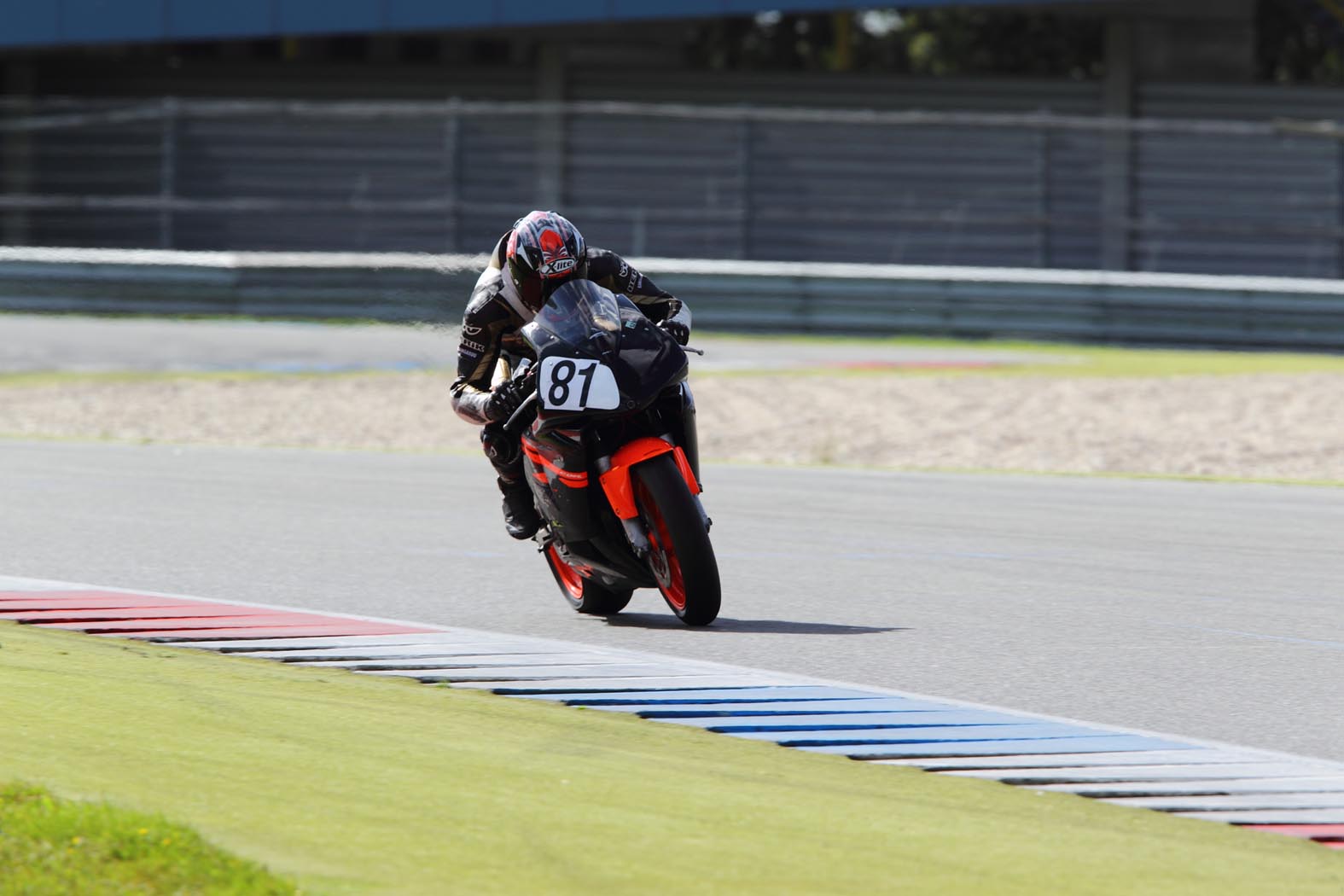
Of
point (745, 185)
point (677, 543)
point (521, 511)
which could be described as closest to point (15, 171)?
point (745, 185)

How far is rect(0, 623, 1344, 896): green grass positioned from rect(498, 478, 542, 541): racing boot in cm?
201

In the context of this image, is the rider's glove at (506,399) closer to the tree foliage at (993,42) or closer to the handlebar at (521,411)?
the handlebar at (521,411)

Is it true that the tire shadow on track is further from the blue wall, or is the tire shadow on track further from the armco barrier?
the blue wall

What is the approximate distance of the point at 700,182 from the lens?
952 inches

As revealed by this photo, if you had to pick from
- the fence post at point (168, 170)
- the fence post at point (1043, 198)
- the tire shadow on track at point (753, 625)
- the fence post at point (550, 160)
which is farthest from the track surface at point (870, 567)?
the fence post at point (550, 160)

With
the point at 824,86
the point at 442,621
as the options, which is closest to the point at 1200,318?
the point at 824,86

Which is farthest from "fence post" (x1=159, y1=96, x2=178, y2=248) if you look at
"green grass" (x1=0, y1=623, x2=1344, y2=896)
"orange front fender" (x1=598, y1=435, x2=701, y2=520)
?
"green grass" (x1=0, y1=623, x2=1344, y2=896)

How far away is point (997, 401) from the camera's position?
16.7 metres

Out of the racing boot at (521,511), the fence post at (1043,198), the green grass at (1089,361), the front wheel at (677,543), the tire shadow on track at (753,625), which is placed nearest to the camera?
the front wheel at (677,543)

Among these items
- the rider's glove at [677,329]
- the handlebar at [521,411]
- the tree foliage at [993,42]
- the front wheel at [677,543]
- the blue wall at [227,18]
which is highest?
the tree foliage at [993,42]

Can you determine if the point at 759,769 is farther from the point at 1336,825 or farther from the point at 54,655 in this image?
the point at 54,655

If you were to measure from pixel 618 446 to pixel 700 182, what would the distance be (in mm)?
16623

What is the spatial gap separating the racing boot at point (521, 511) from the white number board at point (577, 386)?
0.82m

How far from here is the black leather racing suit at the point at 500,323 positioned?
802 centimetres
